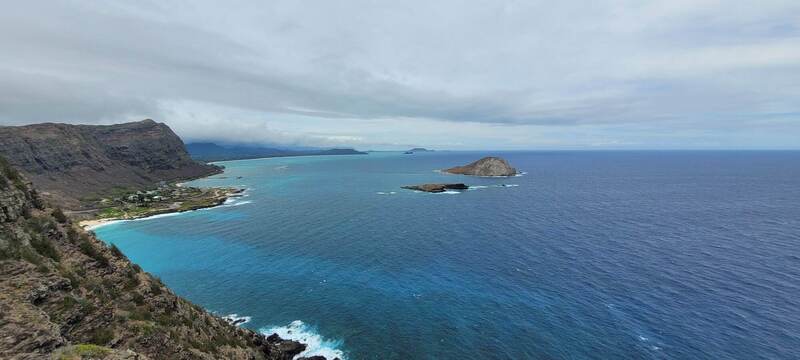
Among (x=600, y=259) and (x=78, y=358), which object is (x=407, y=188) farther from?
(x=78, y=358)

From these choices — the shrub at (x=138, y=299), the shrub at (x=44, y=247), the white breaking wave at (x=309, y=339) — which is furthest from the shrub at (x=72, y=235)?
the white breaking wave at (x=309, y=339)

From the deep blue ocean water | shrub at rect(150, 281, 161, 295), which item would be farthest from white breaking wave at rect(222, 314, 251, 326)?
shrub at rect(150, 281, 161, 295)

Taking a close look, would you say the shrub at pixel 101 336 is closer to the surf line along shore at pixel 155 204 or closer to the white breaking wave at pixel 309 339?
the white breaking wave at pixel 309 339

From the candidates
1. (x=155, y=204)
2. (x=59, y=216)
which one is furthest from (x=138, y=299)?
(x=155, y=204)

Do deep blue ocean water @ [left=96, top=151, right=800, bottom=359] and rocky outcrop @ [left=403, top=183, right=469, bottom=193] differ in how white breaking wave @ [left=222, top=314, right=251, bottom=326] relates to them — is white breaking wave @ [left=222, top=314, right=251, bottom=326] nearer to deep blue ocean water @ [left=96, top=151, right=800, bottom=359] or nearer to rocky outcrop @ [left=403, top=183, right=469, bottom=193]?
deep blue ocean water @ [left=96, top=151, right=800, bottom=359]

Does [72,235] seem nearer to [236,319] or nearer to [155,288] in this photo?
[155,288]

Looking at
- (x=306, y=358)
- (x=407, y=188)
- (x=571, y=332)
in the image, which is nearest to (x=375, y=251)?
(x=306, y=358)
